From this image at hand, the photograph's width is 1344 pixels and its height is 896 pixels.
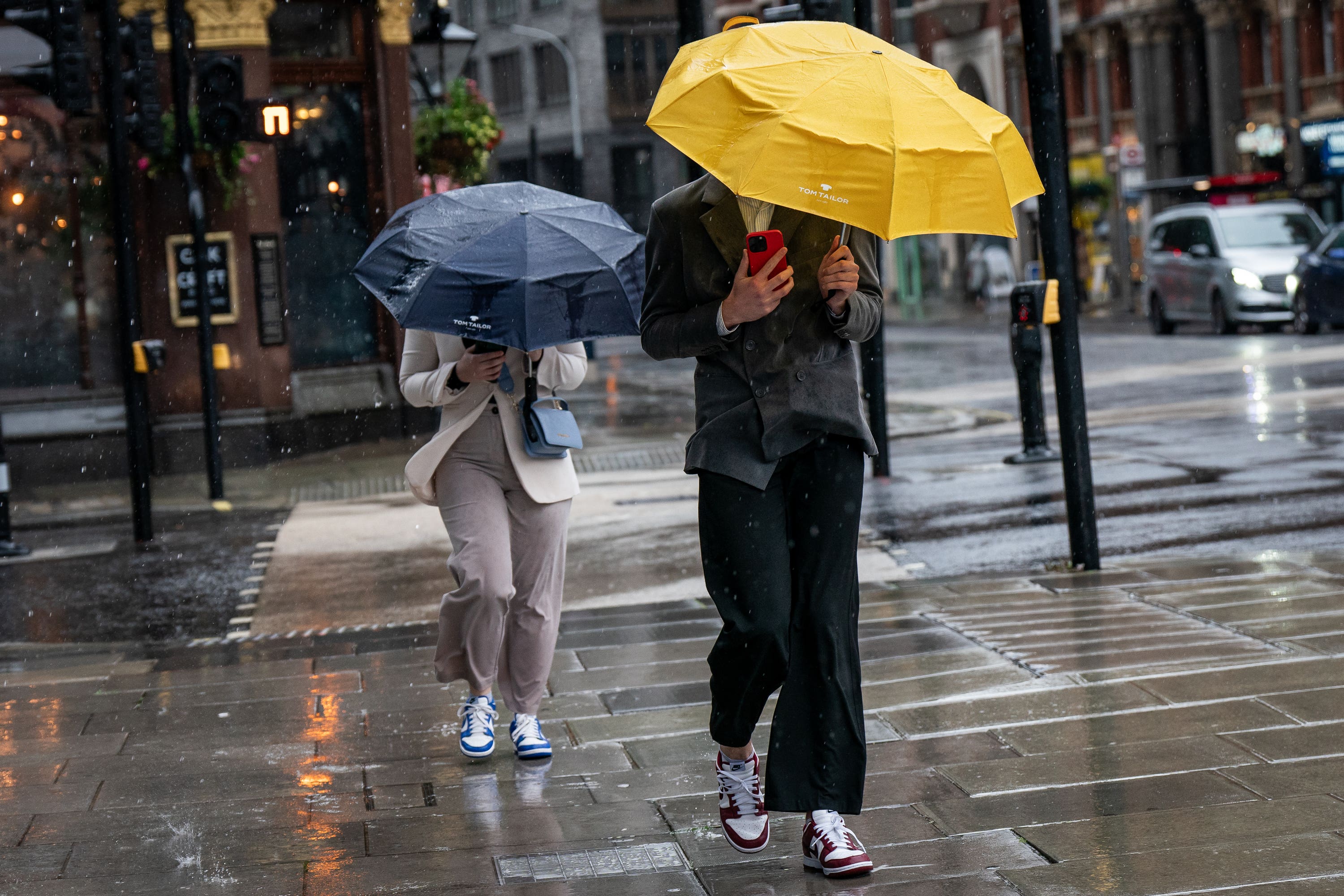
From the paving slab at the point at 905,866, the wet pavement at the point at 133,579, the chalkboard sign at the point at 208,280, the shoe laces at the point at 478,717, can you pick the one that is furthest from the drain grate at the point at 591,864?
the chalkboard sign at the point at 208,280

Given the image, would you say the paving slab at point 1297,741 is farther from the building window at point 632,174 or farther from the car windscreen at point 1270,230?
the building window at point 632,174

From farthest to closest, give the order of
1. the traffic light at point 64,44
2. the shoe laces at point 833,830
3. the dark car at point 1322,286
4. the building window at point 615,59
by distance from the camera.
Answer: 1. the building window at point 615,59
2. the dark car at point 1322,286
3. the traffic light at point 64,44
4. the shoe laces at point 833,830

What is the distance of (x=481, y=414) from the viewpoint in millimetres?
5398

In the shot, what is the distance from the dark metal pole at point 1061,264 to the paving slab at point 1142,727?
2752 millimetres

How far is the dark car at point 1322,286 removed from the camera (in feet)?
76.3

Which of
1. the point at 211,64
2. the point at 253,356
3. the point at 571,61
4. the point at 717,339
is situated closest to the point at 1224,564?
the point at 717,339

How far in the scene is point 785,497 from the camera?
13.6ft

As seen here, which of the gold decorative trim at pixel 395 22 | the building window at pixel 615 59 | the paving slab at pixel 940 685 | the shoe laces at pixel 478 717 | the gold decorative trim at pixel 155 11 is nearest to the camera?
the shoe laces at pixel 478 717

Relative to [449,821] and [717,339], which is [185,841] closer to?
[449,821]

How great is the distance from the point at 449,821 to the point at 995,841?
1528 millimetres

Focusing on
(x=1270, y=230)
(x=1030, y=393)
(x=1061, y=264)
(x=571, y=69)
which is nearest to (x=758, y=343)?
(x=1061, y=264)

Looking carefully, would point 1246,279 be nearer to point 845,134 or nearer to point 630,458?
point 630,458

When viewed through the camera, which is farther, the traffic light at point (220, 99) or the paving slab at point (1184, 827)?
the traffic light at point (220, 99)

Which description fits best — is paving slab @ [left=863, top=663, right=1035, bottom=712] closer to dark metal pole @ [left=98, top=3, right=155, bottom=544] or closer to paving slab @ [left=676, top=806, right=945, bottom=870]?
paving slab @ [left=676, top=806, right=945, bottom=870]
